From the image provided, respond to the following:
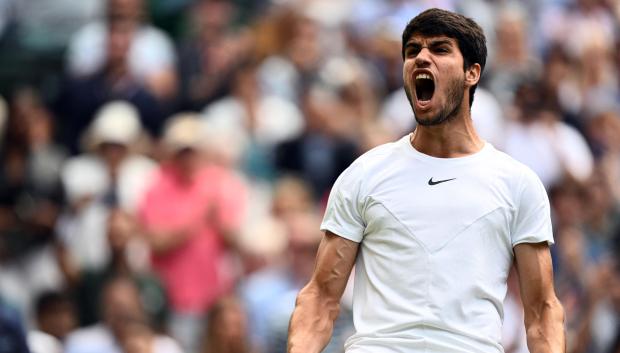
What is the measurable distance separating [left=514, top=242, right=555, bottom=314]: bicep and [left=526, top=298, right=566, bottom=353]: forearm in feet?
0.10

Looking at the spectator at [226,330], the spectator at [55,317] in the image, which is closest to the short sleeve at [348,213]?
the spectator at [226,330]

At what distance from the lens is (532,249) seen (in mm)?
6629

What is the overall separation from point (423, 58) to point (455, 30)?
18 cm

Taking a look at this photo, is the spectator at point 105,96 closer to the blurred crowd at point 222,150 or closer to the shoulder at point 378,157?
the blurred crowd at point 222,150

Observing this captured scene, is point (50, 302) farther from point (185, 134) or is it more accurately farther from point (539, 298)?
point (539, 298)

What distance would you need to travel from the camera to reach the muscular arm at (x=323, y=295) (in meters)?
6.78

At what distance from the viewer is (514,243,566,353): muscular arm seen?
6594 millimetres

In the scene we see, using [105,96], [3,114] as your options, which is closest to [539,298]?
[105,96]

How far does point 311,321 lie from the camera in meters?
6.79

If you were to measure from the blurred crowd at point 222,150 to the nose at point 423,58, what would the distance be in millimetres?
4076

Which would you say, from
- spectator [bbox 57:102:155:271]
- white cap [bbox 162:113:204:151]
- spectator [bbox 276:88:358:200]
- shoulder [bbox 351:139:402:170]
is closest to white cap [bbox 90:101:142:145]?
spectator [bbox 57:102:155:271]

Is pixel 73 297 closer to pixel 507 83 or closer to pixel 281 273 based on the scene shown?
pixel 281 273

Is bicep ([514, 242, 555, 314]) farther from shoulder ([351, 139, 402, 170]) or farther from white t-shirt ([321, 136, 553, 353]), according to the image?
shoulder ([351, 139, 402, 170])

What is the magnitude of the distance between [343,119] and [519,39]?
2451mm
